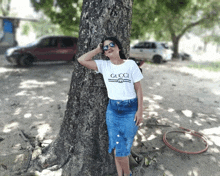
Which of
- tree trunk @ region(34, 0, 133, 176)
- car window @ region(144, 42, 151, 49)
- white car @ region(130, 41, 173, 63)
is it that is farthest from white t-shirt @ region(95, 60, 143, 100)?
car window @ region(144, 42, 151, 49)

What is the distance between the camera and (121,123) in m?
2.48

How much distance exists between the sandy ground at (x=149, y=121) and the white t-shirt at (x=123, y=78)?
5.11 feet

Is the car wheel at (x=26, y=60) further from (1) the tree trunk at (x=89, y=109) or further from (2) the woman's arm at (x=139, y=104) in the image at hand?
(2) the woman's arm at (x=139, y=104)

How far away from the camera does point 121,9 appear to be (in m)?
2.83

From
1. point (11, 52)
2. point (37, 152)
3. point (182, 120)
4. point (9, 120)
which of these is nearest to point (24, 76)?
point (11, 52)

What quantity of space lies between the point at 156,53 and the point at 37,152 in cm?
1501

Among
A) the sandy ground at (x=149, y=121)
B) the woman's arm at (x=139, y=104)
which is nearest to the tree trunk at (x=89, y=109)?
the sandy ground at (x=149, y=121)

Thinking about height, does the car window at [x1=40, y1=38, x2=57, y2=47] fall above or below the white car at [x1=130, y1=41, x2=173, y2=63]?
above

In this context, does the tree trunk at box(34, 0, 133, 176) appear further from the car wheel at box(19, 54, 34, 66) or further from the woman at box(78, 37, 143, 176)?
the car wheel at box(19, 54, 34, 66)

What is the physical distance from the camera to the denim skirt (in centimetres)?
245

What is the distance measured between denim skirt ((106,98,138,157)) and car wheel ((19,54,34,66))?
10467 millimetres

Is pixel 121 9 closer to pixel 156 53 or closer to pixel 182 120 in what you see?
pixel 182 120

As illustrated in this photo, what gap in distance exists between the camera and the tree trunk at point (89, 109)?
2820 millimetres

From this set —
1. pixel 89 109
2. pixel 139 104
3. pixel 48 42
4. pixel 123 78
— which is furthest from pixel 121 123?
pixel 48 42
